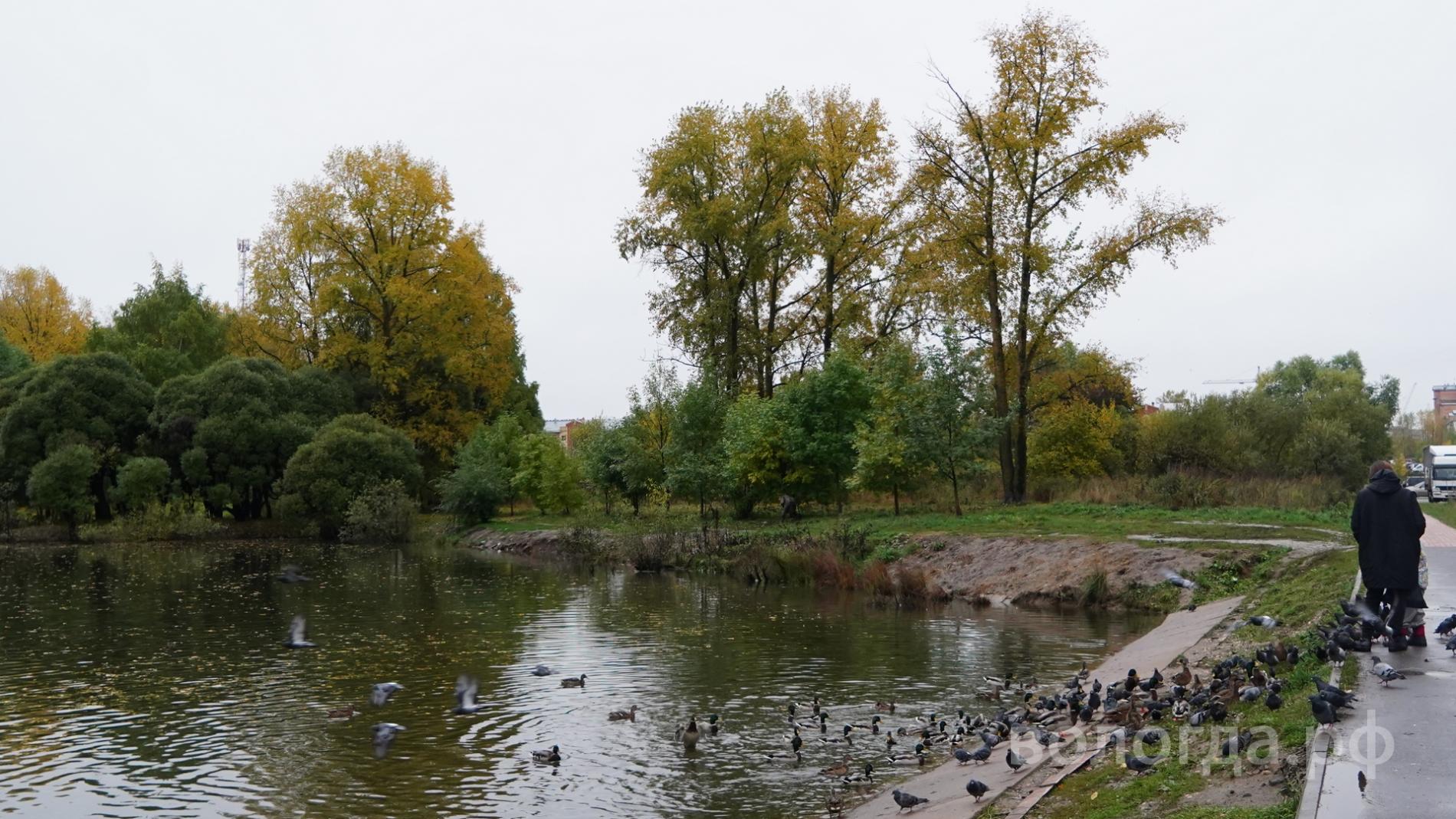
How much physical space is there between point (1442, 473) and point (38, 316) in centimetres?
8715

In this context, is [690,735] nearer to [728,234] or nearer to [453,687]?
[453,687]

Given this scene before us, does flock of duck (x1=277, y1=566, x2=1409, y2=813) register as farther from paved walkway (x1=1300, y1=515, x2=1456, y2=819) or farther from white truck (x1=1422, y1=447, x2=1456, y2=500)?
white truck (x1=1422, y1=447, x2=1456, y2=500)

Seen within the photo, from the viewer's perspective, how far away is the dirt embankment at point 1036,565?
25.8m

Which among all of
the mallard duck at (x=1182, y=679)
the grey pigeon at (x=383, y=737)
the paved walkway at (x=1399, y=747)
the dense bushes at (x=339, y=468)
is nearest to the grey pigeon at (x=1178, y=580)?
the mallard duck at (x=1182, y=679)

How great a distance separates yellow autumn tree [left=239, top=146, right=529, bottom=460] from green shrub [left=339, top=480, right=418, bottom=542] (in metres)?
8.69

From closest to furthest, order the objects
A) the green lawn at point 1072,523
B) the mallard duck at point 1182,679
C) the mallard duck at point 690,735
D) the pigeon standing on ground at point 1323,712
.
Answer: the pigeon standing on ground at point 1323,712 → the mallard duck at point 1182,679 → the mallard duck at point 690,735 → the green lawn at point 1072,523

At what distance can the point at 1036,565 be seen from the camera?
93.5 feet

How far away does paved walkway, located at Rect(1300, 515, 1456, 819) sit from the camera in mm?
7402

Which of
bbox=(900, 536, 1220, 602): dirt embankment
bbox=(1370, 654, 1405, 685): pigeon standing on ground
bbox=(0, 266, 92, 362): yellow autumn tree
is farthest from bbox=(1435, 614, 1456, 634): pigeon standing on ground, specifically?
bbox=(0, 266, 92, 362): yellow autumn tree

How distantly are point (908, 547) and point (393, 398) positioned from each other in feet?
130

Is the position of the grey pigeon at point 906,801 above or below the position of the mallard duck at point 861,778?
above

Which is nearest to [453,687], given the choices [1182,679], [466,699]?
[466,699]

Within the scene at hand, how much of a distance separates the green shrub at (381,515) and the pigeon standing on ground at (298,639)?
99.3ft

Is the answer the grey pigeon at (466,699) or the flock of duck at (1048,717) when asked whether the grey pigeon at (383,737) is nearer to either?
the flock of duck at (1048,717)
